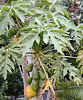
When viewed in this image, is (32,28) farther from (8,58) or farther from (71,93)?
(71,93)

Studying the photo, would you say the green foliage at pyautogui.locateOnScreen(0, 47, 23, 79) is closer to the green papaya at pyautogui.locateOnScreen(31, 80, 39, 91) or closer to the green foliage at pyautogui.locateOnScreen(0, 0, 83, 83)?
the green foliage at pyautogui.locateOnScreen(0, 0, 83, 83)

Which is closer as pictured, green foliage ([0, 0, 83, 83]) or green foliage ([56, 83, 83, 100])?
green foliage ([0, 0, 83, 83])

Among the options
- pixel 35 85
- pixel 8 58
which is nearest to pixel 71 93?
pixel 35 85

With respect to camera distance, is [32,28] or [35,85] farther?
[35,85]

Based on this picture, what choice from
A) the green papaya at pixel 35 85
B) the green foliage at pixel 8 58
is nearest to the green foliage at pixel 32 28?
the green foliage at pixel 8 58

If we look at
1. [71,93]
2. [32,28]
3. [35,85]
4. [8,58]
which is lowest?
[71,93]

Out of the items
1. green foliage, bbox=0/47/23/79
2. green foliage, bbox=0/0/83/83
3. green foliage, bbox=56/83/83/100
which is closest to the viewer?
green foliage, bbox=0/0/83/83

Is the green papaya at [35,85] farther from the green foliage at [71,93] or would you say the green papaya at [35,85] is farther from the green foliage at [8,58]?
the green foliage at [71,93]

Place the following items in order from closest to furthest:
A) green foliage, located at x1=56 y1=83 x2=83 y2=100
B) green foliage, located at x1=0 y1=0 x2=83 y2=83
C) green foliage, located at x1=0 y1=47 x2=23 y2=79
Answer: green foliage, located at x1=0 y1=0 x2=83 y2=83 < green foliage, located at x1=0 y1=47 x2=23 y2=79 < green foliage, located at x1=56 y1=83 x2=83 y2=100

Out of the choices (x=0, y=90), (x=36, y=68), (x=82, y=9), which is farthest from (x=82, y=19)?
(x=36, y=68)

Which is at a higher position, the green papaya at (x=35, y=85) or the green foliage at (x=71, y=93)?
the green papaya at (x=35, y=85)

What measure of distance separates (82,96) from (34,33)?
129 cm

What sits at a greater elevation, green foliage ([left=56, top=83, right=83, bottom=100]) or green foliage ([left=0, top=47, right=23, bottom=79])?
green foliage ([left=0, top=47, right=23, bottom=79])

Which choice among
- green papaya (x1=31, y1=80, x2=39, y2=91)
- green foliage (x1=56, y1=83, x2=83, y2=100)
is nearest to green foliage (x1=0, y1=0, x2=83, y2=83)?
green papaya (x1=31, y1=80, x2=39, y2=91)
